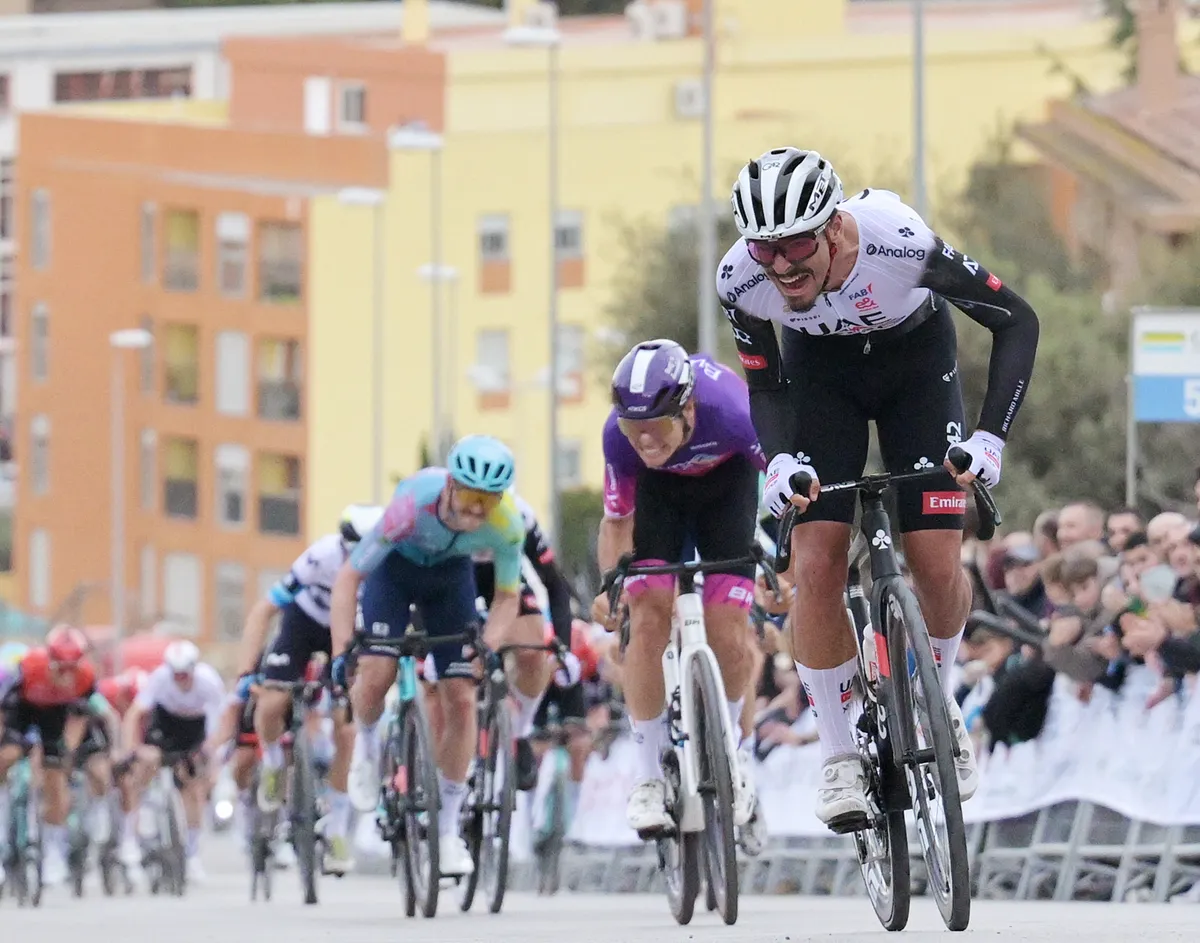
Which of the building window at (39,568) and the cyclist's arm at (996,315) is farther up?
the cyclist's arm at (996,315)

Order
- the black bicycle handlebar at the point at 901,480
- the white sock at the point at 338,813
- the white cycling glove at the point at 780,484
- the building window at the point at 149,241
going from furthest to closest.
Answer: the building window at the point at 149,241, the white sock at the point at 338,813, the white cycling glove at the point at 780,484, the black bicycle handlebar at the point at 901,480

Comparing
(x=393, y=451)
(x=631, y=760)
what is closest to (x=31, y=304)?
(x=393, y=451)

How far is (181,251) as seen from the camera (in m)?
78.6

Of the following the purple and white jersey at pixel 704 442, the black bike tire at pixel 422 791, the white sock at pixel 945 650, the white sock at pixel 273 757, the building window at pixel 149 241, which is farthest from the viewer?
the building window at pixel 149 241

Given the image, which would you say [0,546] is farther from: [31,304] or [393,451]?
[393,451]

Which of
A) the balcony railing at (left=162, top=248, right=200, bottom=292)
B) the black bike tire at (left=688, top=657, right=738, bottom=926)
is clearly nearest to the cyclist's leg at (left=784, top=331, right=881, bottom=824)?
the black bike tire at (left=688, top=657, right=738, bottom=926)

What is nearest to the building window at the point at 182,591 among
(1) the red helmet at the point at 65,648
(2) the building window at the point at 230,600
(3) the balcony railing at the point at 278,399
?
(2) the building window at the point at 230,600

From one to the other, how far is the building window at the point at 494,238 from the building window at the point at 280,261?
4223mm

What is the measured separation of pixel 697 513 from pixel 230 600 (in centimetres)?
6503

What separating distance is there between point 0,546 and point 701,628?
3527 inches

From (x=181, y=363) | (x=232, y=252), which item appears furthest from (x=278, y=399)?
→ (x=181, y=363)

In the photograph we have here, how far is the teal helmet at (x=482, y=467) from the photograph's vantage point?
13188mm

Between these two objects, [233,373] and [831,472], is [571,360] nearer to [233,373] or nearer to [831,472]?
[233,373]

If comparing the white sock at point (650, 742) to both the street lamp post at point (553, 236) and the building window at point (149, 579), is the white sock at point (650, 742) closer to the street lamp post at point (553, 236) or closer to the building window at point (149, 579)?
the street lamp post at point (553, 236)
